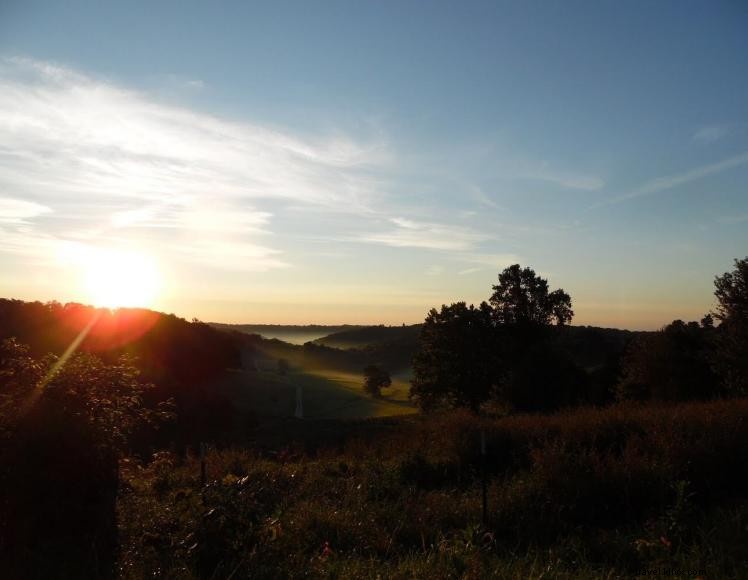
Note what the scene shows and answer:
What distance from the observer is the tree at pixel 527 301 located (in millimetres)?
55844

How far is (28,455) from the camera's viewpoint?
6547 millimetres

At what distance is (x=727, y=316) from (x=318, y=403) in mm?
41944

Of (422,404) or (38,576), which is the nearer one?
(38,576)

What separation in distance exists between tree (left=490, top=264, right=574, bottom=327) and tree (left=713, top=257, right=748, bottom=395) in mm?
26540

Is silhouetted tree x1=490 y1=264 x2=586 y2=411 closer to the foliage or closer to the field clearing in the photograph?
the foliage

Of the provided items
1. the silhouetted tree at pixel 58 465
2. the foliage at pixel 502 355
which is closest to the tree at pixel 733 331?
the foliage at pixel 502 355

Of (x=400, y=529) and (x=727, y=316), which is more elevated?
(x=727, y=316)

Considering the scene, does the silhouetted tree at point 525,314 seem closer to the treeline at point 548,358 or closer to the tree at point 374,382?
the treeline at point 548,358

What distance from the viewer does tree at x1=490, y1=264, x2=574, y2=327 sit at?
55.8m

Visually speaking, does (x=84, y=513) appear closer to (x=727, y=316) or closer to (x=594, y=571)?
(x=594, y=571)

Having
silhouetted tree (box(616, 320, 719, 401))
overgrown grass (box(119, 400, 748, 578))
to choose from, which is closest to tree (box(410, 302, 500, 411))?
silhouetted tree (box(616, 320, 719, 401))

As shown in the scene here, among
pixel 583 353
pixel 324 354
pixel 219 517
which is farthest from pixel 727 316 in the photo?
pixel 324 354

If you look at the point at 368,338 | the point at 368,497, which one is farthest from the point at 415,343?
the point at 368,497

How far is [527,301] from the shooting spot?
184ft
